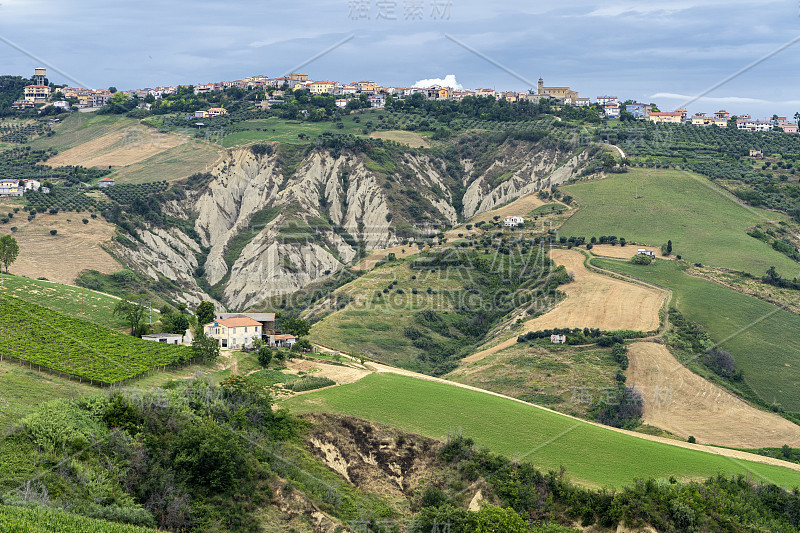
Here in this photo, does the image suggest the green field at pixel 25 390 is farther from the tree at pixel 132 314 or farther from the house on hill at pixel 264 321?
the house on hill at pixel 264 321

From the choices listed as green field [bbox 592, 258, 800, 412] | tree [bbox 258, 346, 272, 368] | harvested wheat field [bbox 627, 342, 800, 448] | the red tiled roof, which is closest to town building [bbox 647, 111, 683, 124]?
green field [bbox 592, 258, 800, 412]

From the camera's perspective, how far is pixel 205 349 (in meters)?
48.6

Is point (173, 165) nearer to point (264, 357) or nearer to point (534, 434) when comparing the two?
point (264, 357)

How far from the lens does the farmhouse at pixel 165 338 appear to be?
51.5 metres

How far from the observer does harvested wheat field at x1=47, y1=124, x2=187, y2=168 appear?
126 meters

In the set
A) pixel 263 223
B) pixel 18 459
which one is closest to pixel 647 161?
pixel 263 223

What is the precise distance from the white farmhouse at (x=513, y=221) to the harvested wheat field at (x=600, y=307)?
709 inches

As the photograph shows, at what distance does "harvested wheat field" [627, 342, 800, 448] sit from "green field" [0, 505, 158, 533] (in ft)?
134

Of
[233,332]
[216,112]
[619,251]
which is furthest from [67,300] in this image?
[216,112]

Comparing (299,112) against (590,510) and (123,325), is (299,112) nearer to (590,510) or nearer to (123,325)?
(123,325)

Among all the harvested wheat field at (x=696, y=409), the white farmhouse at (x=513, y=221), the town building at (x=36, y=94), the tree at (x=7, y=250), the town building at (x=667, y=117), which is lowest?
the harvested wheat field at (x=696, y=409)

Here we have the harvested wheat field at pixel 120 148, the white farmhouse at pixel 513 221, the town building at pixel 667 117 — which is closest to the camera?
the white farmhouse at pixel 513 221

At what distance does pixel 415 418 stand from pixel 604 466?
1105 centimetres

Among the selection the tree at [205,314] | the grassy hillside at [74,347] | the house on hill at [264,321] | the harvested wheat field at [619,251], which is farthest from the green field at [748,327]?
the grassy hillside at [74,347]
